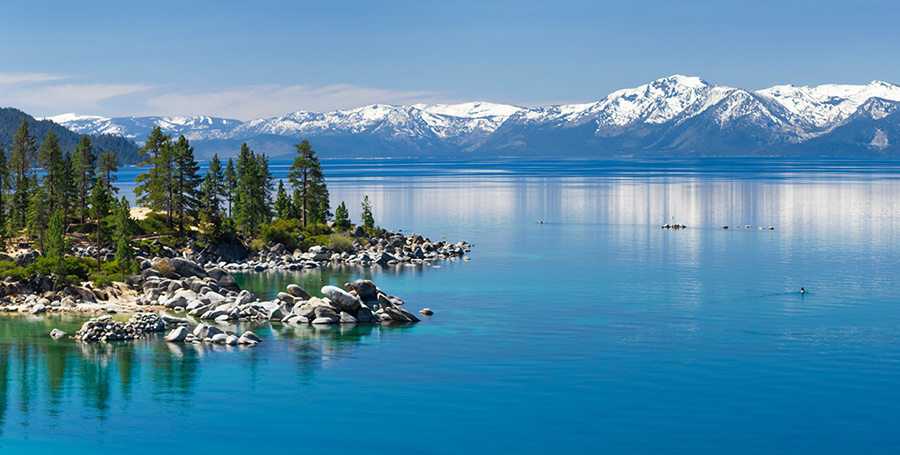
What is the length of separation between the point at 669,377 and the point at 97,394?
30999 millimetres

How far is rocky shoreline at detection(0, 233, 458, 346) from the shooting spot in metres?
59.3

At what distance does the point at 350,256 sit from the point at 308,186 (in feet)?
87.9

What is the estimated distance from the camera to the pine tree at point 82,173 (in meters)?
118

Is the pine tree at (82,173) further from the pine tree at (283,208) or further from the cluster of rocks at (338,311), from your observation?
the cluster of rocks at (338,311)

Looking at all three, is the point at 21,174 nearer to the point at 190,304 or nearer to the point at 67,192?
the point at 67,192

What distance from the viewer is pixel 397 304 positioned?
234 feet

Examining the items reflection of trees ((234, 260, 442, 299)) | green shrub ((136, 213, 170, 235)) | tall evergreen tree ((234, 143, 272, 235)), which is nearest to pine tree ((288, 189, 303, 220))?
tall evergreen tree ((234, 143, 272, 235))

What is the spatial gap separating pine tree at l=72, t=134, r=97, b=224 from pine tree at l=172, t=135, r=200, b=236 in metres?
13.4

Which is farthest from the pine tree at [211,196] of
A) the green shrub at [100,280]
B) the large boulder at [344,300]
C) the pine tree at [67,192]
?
the large boulder at [344,300]

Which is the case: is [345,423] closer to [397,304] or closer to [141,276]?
[397,304]

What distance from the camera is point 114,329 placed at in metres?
59.0

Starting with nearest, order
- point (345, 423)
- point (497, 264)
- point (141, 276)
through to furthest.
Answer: point (345, 423) → point (141, 276) → point (497, 264)

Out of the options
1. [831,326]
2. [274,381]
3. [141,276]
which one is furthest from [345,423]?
[141,276]

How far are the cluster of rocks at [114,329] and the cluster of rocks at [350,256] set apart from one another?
37046 mm
